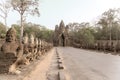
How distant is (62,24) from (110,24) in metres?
18.2

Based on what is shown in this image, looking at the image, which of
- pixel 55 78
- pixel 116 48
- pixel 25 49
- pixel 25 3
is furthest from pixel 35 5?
pixel 55 78

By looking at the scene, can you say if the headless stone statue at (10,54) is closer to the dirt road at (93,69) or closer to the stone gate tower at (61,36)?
the dirt road at (93,69)

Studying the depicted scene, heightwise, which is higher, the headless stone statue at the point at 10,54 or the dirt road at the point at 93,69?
the headless stone statue at the point at 10,54

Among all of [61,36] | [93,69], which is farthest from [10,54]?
[61,36]

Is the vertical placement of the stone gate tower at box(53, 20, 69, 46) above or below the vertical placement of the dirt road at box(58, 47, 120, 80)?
above

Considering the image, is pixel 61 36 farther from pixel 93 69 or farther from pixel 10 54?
pixel 10 54

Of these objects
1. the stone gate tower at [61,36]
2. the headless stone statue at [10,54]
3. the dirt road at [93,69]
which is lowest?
the dirt road at [93,69]

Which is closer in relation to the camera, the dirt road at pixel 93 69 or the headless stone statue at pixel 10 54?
the headless stone statue at pixel 10 54

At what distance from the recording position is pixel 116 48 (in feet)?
147

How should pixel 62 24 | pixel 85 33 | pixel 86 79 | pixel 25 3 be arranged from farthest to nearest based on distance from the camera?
pixel 62 24, pixel 85 33, pixel 25 3, pixel 86 79

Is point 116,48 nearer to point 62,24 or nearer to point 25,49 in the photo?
point 25,49

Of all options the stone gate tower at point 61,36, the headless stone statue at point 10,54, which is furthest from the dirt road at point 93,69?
the stone gate tower at point 61,36

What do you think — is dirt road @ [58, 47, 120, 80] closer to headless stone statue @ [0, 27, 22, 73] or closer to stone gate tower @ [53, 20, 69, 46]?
headless stone statue @ [0, 27, 22, 73]

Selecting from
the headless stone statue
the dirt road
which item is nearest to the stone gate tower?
the dirt road
